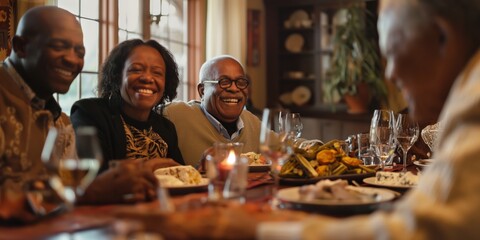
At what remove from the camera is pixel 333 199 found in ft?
4.78

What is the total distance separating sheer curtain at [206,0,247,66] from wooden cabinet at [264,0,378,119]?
3.52 feet

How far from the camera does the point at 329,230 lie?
3.26 feet

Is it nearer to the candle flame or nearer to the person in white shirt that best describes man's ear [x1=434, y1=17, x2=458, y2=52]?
the person in white shirt

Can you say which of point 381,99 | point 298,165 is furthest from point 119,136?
point 381,99

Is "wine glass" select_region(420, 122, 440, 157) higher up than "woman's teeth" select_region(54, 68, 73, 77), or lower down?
lower down

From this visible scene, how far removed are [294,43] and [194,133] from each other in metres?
3.98

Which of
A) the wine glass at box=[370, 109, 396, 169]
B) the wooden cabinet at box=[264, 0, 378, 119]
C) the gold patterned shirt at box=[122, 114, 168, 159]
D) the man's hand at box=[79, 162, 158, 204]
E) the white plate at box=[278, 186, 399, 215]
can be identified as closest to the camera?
the white plate at box=[278, 186, 399, 215]

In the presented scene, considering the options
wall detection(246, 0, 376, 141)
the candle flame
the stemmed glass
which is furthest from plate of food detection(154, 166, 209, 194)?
wall detection(246, 0, 376, 141)

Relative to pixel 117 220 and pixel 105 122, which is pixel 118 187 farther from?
pixel 105 122

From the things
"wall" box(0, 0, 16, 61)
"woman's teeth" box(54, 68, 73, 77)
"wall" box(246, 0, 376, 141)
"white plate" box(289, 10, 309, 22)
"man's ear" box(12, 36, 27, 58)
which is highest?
"white plate" box(289, 10, 309, 22)

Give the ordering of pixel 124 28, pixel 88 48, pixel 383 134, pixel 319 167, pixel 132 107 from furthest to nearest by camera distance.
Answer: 1. pixel 124 28
2. pixel 88 48
3. pixel 132 107
4. pixel 383 134
5. pixel 319 167

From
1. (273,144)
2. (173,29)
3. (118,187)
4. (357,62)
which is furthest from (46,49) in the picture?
(357,62)

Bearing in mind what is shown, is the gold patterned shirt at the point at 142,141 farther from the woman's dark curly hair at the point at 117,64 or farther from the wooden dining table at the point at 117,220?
the wooden dining table at the point at 117,220

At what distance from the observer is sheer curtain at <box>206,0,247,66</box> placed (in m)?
5.33
